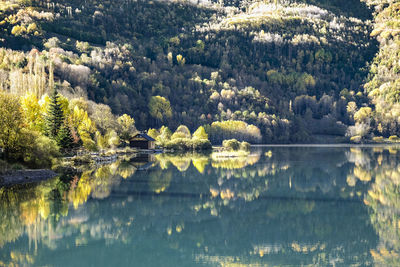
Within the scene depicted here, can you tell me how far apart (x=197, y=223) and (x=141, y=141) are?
72.1m

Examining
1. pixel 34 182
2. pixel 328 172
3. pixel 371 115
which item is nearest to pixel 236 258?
pixel 34 182

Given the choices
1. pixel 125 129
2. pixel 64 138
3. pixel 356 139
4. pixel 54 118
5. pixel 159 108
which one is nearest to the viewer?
pixel 64 138

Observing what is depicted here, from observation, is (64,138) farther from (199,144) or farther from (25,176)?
(199,144)

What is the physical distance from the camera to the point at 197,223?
25.4m

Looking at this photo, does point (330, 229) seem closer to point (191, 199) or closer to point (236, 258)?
point (236, 258)

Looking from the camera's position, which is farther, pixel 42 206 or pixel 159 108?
pixel 159 108

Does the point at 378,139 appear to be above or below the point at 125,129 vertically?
below

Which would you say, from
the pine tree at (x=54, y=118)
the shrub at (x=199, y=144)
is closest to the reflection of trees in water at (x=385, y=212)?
the pine tree at (x=54, y=118)

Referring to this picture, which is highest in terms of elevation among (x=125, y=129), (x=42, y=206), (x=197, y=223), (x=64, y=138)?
(x=125, y=129)

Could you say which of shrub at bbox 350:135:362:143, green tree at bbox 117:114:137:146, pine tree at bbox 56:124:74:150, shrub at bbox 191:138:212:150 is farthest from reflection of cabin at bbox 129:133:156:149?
shrub at bbox 350:135:362:143

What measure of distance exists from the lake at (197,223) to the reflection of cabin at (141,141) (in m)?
52.7

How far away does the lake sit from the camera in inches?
765

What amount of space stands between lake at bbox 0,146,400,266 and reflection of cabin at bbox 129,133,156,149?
5273cm

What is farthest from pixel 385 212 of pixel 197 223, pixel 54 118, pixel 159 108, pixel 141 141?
pixel 159 108
